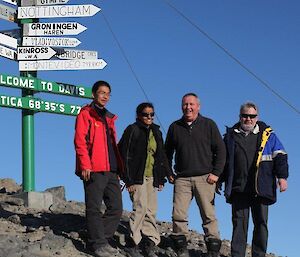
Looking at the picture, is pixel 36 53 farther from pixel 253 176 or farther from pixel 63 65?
pixel 253 176

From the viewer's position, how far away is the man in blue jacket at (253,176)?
8.30 m

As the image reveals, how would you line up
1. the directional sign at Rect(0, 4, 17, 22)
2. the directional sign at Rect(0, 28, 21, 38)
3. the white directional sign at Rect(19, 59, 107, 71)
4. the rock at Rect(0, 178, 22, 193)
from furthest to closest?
the rock at Rect(0, 178, 22, 193)
the directional sign at Rect(0, 28, 21, 38)
the directional sign at Rect(0, 4, 17, 22)
the white directional sign at Rect(19, 59, 107, 71)

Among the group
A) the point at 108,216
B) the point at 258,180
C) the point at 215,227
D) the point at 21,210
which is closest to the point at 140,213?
the point at 108,216

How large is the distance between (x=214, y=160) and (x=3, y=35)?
5.96 m

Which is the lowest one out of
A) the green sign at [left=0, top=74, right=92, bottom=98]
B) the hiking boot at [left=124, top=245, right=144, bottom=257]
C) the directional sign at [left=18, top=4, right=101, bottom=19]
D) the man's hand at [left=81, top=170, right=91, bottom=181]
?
the hiking boot at [left=124, top=245, right=144, bottom=257]

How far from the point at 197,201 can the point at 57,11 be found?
19.1 feet

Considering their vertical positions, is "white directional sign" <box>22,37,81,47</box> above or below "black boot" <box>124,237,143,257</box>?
above

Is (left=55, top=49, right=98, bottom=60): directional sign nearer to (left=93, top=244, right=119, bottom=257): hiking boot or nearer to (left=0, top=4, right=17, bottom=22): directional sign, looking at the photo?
(left=0, top=4, right=17, bottom=22): directional sign

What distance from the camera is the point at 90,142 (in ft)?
26.8

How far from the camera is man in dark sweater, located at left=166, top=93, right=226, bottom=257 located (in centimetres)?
850

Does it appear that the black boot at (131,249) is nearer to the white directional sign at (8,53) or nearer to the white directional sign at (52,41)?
the white directional sign at (52,41)

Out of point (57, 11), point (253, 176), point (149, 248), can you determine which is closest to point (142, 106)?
point (253, 176)

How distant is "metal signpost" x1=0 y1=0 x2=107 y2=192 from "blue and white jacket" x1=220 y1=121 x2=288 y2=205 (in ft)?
15.3

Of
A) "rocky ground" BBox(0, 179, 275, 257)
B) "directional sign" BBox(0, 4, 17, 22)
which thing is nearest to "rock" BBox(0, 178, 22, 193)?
"rocky ground" BBox(0, 179, 275, 257)
